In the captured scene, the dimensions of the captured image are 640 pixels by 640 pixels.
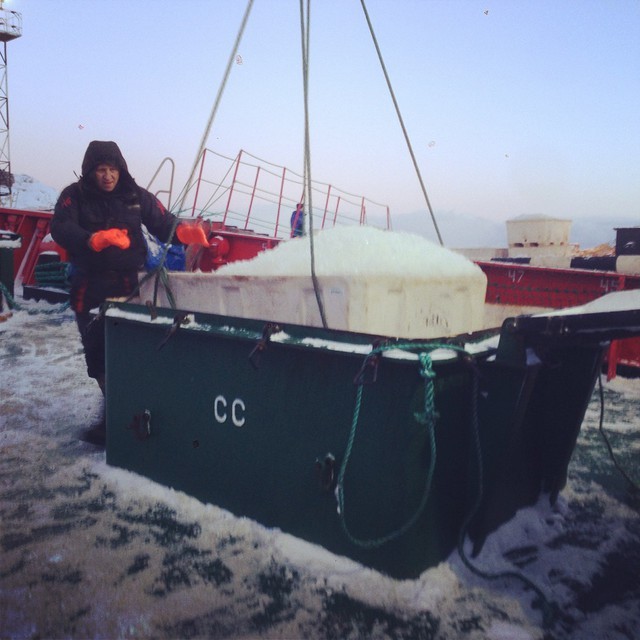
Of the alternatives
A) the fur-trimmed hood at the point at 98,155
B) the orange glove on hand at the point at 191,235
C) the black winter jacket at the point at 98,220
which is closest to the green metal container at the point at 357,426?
the black winter jacket at the point at 98,220

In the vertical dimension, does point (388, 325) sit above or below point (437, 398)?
above

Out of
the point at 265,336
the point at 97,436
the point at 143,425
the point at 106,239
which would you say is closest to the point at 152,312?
the point at 143,425

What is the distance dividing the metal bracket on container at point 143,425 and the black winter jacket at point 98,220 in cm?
117

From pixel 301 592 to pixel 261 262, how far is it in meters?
1.46

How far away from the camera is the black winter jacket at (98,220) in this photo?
320 centimetres

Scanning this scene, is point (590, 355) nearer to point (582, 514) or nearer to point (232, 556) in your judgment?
point (582, 514)

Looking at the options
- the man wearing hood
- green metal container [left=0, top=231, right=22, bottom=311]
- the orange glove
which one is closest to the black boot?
the man wearing hood

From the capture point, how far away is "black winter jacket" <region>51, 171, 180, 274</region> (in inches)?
126

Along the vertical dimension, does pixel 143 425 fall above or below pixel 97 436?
above

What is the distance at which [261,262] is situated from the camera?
8.31ft

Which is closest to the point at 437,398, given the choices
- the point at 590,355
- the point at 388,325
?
the point at 388,325

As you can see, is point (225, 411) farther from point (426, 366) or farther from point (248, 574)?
point (426, 366)

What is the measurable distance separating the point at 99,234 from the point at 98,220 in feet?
0.84

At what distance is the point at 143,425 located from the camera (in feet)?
8.75
